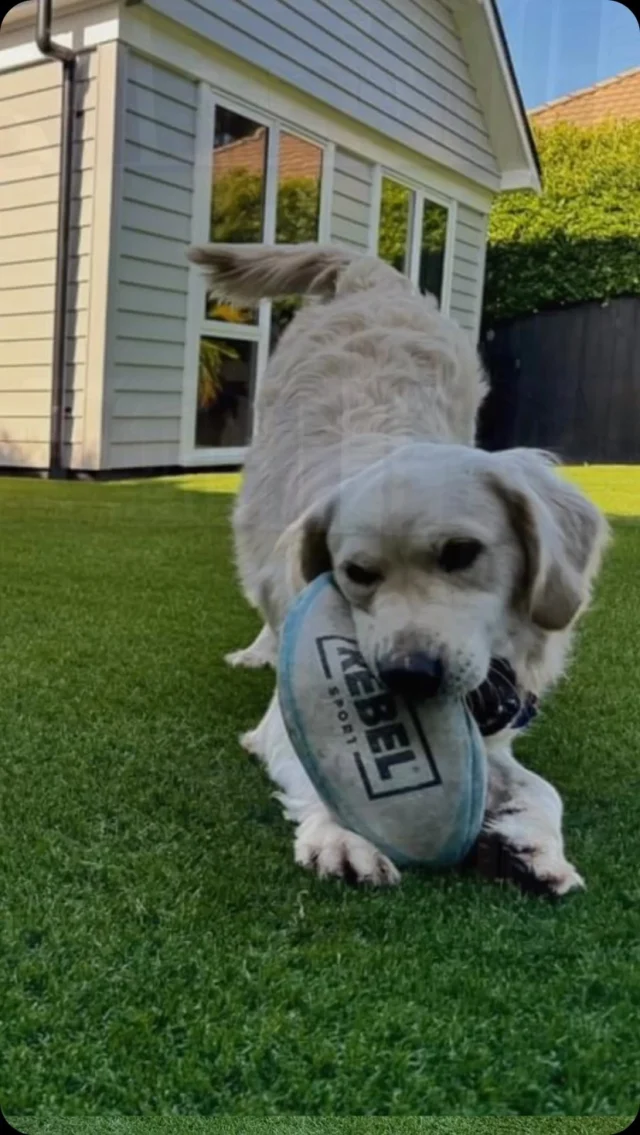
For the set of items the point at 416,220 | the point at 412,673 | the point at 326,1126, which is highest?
the point at 416,220

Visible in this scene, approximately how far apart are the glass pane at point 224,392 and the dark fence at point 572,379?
36 centimetres

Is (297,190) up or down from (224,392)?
up

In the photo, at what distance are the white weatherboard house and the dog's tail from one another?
0.9 inches

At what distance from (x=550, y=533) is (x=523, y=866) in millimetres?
419

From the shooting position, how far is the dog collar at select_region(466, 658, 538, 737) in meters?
1.25

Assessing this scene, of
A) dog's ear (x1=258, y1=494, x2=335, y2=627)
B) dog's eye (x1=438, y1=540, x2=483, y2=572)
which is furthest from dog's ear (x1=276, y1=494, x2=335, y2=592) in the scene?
dog's eye (x1=438, y1=540, x2=483, y2=572)

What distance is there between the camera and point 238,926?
1.09 metres

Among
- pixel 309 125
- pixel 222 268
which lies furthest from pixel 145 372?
pixel 309 125

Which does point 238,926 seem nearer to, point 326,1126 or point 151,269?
point 326,1126

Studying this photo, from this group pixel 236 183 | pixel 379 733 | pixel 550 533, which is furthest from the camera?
pixel 236 183

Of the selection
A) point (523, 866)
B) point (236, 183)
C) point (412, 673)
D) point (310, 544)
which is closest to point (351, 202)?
point (236, 183)

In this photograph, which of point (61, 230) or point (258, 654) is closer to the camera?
point (61, 230)

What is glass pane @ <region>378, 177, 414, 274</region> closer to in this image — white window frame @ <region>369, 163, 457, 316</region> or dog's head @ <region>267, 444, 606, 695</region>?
white window frame @ <region>369, 163, 457, 316</region>

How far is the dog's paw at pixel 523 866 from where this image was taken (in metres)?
1.18
